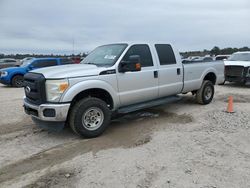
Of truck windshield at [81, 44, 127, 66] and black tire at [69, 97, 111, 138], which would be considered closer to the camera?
black tire at [69, 97, 111, 138]

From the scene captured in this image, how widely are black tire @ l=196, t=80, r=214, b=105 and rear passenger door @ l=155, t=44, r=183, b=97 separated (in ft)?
4.13

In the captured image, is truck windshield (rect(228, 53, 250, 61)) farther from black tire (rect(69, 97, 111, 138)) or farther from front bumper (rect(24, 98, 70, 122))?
front bumper (rect(24, 98, 70, 122))

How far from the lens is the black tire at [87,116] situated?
512 centimetres

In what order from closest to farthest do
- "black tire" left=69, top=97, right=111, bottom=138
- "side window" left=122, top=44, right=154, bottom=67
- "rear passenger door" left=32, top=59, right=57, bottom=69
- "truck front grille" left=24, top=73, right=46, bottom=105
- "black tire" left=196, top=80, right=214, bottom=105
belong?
"truck front grille" left=24, top=73, right=46, bottom=105, "black tire" left=69, top=97, right=111, bottom=138, "side window" left=122, top=44, right=154, bottom=67, "black tire" left=196, top=80, right=214, bottom=105, "rear passenger door" left=32, top=59, right=57, bottom=69

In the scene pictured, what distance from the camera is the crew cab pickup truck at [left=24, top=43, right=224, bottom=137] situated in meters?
4.99

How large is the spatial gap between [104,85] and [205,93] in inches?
170

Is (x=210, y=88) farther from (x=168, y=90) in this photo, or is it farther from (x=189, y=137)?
(x=189, y=137)

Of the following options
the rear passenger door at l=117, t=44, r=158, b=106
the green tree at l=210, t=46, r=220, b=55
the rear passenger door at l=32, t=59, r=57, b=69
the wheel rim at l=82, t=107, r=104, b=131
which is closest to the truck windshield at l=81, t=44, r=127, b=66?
the rear passenger door at l=117, t=44, r=158, b=106

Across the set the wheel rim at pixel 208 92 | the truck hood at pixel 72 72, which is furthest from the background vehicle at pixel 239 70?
the truck hood at pixel 72 72

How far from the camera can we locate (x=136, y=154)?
450cm

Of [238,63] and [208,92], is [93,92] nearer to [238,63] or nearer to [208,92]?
[208,92]

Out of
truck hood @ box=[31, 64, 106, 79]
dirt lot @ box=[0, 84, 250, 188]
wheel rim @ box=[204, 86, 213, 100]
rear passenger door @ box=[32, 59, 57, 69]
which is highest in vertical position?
rear passenger door @ box=[32, 59, 57, 69]

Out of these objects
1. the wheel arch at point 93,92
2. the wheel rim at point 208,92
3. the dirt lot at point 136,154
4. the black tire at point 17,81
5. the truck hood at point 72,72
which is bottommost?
the dirt lot at point 136,154

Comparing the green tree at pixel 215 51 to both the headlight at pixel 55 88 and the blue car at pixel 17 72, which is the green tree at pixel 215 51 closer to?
the blue car at pixel 17 72
